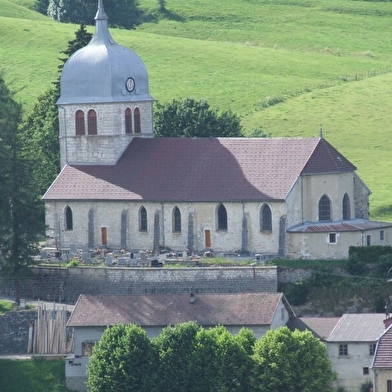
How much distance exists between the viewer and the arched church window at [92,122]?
128000 millimetres

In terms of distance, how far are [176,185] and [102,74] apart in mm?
8933

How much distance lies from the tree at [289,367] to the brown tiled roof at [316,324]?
12.6ft

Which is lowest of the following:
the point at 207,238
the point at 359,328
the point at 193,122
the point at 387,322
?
the point at 359,328

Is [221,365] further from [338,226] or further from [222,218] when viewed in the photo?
[222,218]

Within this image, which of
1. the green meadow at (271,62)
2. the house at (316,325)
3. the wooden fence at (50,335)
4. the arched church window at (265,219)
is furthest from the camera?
the green meadow at (271,62)

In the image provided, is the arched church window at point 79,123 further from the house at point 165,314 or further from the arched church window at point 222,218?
the house at point 165,314

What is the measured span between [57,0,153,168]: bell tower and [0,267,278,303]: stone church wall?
10.7m

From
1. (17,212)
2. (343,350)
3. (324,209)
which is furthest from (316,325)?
(17,212)

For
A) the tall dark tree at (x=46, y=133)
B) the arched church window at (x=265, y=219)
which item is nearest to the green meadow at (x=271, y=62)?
the tall dark tree at (x=46, y=133)

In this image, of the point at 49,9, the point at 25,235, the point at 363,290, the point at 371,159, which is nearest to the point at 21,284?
the point at 25,235

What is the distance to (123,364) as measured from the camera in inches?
4124

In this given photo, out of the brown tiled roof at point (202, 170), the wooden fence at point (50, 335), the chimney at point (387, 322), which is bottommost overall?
the wooden fence at point (50, 335)

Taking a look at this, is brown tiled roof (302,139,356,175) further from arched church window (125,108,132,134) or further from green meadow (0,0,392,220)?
arched church window (125,108,132,134)

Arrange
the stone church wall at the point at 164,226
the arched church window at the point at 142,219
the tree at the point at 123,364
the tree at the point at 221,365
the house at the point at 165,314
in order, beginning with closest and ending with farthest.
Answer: the tree at the point at 221,365, the tree at the point at 123,364, the house at the point at 165,314, the stone church wall at the point at 164,226, the arched church window at the point at 142,219
